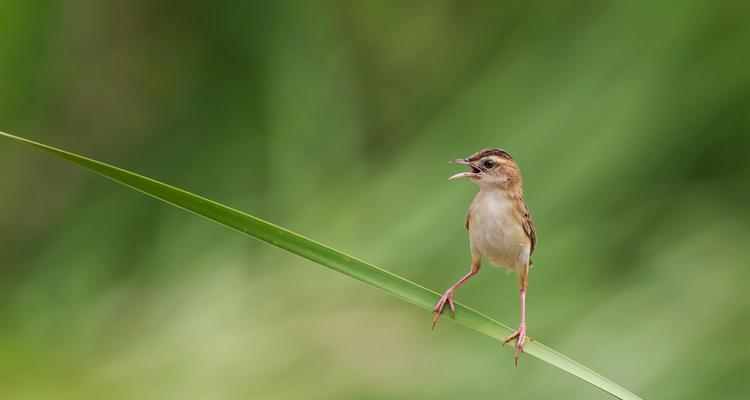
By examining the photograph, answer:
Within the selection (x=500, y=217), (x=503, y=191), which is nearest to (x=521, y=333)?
(x=500, y=217)

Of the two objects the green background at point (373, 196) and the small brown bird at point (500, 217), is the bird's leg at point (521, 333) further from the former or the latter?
the green background at point (373, 196)

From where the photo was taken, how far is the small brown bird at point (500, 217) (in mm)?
3531

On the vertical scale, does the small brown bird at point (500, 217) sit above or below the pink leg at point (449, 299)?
above

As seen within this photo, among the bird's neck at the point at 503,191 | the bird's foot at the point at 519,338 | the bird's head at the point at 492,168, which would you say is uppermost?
the bird's head at the point at 492,168

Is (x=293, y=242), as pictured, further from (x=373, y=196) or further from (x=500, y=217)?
(x=373, y=196)

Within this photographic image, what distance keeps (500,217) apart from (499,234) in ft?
0.23

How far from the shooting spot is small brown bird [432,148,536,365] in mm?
3531

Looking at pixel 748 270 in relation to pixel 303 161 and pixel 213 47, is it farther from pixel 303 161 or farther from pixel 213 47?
pixel 213 47

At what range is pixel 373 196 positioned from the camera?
4426mm

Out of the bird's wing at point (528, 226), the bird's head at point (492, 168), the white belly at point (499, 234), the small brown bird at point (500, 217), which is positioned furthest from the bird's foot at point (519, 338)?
the bird's head at point (492, 168)

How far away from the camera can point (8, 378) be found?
3230 millimetres

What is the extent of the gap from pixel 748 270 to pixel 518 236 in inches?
41.6

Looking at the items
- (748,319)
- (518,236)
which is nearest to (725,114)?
(748,319)

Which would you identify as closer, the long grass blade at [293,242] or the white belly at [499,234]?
the long grass blade at [293,242]
